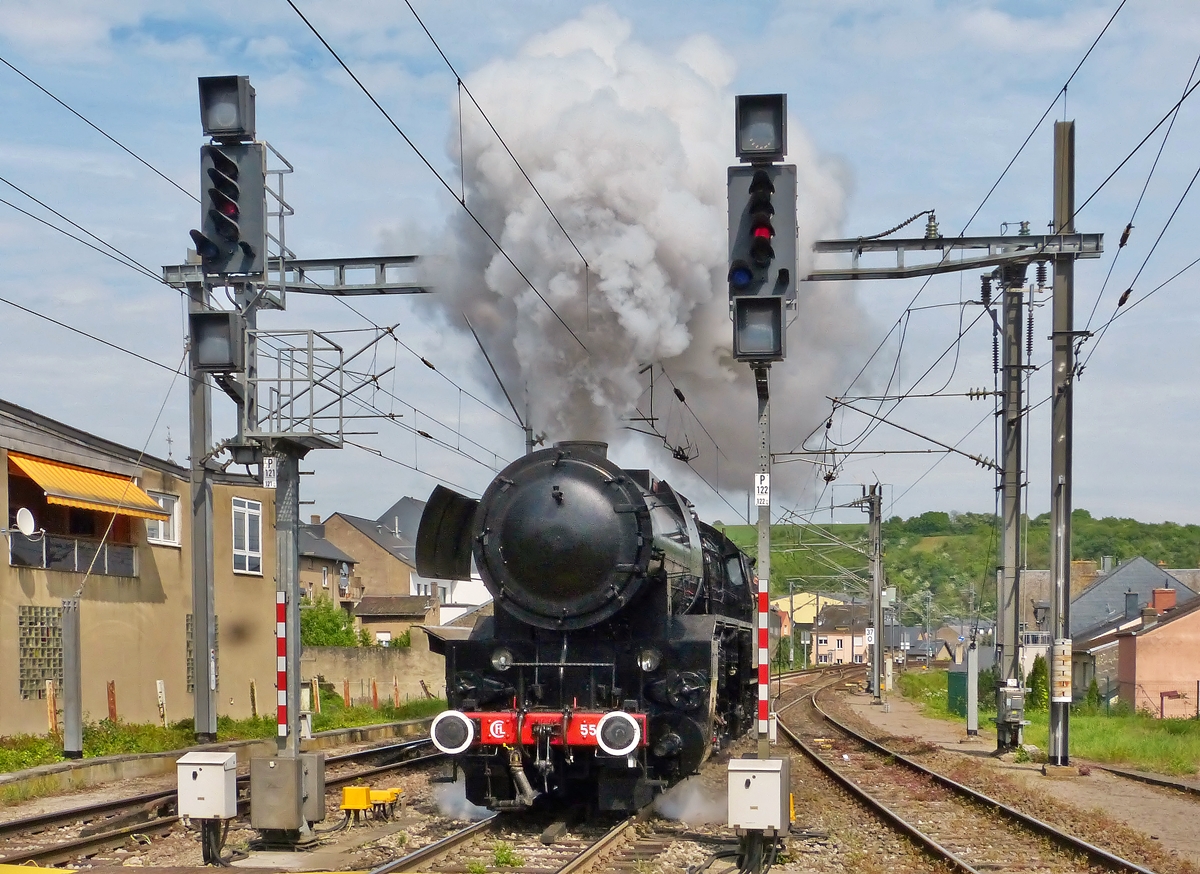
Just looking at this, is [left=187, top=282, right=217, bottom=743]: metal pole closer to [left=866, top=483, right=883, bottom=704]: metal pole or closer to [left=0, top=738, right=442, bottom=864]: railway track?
[left=0, top=738, right=442, bottom=864]: railway track

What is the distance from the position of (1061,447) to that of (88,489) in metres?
15.5

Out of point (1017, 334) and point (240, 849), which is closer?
point (240, 849)

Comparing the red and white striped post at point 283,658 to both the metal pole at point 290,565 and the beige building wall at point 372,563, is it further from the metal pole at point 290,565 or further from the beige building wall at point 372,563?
the beige building wall at point 372,563

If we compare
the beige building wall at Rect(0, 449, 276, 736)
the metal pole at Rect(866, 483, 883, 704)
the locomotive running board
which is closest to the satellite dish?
the beige building wall at Rect(0, 449, 276, 736)

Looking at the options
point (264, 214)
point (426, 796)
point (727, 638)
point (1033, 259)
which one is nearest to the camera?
point (264, 214)

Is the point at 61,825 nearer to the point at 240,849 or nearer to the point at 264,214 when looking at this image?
the point at 240,849

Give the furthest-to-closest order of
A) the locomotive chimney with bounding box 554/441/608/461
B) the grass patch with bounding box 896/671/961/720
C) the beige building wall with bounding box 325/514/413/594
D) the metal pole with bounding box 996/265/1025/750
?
1. the beige building wall with bounding box 325/514/413/594
2. the grass patch with bounding box 896/671/961/720
3. the metal pole with bounding box 996/265/1025/750
4. the locomotive chimney with bounding box 554/441/608/461

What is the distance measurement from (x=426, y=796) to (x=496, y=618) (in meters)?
3.31

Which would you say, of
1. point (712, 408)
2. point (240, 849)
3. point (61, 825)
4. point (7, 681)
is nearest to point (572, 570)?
point (240, 849)

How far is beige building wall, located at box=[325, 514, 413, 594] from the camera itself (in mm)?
69500

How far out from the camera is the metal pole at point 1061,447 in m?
18.1

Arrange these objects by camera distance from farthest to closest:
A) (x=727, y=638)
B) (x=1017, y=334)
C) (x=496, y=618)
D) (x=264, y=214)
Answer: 1. (x=1017, y=334)
2. (x=727, y=638)
3. (x=496, y=618)
4. (x=264, y=214)

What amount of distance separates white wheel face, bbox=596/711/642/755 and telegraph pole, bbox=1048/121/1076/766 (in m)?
9.55

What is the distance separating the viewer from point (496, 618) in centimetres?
1205
